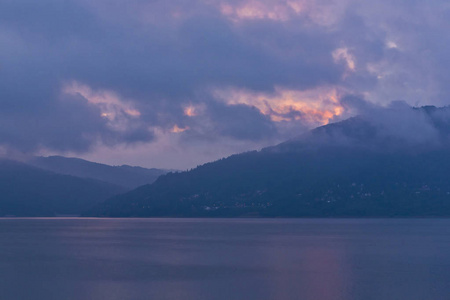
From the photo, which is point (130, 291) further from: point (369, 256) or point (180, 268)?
point (369, 256)

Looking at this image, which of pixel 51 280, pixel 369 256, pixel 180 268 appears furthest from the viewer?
pixel 369 256

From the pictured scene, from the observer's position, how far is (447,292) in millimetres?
64438

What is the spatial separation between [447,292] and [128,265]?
49208 mm

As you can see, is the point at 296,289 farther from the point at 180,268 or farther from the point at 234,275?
the point at 180,268

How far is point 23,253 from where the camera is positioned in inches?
4604

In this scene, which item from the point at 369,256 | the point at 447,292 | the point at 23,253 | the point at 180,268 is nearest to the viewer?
the point at 447,292

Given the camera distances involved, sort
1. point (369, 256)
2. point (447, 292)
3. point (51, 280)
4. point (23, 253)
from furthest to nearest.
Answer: point (23, 253)
point (369, 256)
point (51, 280)
point (447, 292)

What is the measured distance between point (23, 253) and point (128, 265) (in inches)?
1366

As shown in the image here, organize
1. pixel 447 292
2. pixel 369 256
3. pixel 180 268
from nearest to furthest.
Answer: pixel 447 292 < pixel 180 268 < pixel 369 256

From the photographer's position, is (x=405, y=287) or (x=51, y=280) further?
(x=51, y=280)

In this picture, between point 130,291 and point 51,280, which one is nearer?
point 130,291

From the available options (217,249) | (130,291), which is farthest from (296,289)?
(217,249)

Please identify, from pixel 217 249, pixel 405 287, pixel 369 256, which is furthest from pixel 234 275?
pixel 217 249

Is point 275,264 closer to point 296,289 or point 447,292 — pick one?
point 296,289
